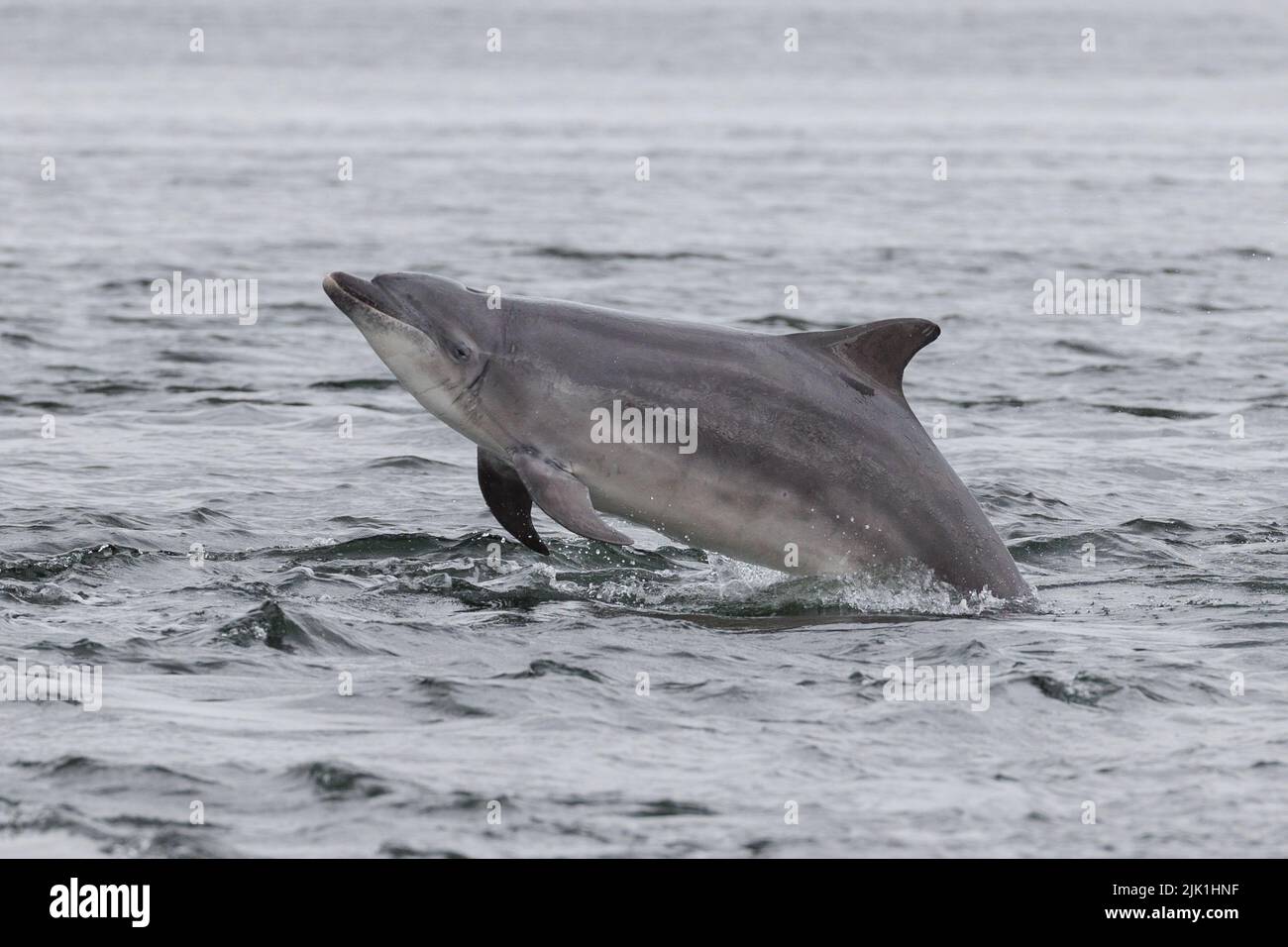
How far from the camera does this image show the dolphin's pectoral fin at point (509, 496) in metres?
11.9

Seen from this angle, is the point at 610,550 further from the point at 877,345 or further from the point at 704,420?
the point at 877,345

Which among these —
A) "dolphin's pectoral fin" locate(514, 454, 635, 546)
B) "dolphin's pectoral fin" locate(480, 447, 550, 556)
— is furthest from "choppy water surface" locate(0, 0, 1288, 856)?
"dolphin's pectoral fin" locate(514, 454, 635, 546)

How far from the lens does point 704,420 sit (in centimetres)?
1149

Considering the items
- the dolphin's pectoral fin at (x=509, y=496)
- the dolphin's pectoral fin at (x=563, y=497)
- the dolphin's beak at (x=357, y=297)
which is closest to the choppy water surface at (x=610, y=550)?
the dolphin's pectoral fin at (x=509, y=496)

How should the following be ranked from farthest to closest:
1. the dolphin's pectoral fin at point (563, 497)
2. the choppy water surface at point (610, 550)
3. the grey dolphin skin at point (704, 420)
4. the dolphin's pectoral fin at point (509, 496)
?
1. the dolphin's pectoral fin at point (509, 496)
2. the grey dolphin skin at point (704, 420)
3. the dolphin's pectoral fin at point (563, 497)
4. the choppy water surface at point (610, 550)

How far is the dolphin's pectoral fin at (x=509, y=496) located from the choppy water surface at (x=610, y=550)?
0.42 meters

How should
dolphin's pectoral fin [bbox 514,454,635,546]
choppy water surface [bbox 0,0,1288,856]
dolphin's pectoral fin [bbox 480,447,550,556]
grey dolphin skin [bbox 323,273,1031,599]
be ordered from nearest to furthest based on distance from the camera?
1. choppy water surface [bbox 0,0,1288,856]
2. dolphin's pectoral fin [bbox 514,454,635,546]
3. grey dolphin skin [bbox 323,273,1031,599]
4. dolphin's pectoral fin [bbox 480,447,550,556]

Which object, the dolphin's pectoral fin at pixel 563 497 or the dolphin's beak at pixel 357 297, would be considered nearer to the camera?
the dolphin's pectoral fin at pixel 563 497

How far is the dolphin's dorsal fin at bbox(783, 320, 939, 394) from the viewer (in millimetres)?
11523

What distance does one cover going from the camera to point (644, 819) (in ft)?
26.5

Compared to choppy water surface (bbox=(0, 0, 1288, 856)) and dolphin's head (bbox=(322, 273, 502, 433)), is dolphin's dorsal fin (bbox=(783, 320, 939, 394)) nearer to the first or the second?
choppy water surface (bbox=(0, 0, 1288, 856))

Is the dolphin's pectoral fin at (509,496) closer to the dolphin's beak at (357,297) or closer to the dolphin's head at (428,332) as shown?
the dolphin's head at (428,332)

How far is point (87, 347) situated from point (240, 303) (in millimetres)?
3399
